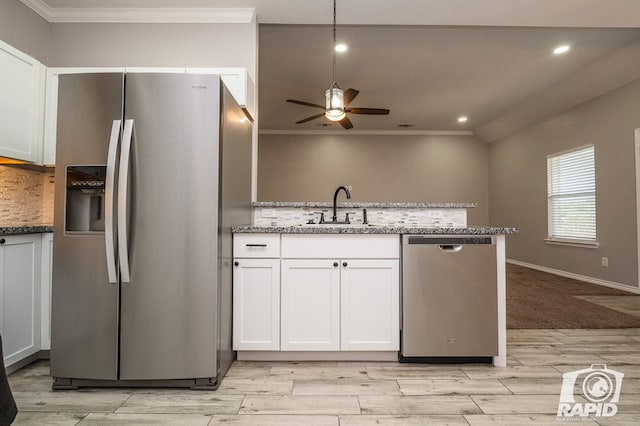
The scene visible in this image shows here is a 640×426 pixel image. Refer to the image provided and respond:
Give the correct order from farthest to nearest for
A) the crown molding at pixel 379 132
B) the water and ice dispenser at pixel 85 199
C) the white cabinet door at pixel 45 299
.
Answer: the crown molding at pixel 379 132 < the white cabinet door at pixel 45 299 < the water and ice dispenser at pixel 85 199

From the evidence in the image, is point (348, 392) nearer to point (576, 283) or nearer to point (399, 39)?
point (399, 39)

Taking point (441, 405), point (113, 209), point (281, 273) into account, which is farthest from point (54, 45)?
point (441, 405)

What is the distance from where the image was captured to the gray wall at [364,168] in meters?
8.07

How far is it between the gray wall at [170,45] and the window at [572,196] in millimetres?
5127

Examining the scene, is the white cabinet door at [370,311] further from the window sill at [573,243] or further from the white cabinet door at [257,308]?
the window sill at [573,243]

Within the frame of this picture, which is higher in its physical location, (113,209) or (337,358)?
(113,209)

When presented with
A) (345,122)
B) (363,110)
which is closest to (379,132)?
(345,122)

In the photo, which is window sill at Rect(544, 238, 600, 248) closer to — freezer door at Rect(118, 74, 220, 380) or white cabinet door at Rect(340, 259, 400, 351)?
white cabinet door at Rect(340, 259, 400, 351)

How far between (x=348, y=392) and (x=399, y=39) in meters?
3.57

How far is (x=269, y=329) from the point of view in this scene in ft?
7.36

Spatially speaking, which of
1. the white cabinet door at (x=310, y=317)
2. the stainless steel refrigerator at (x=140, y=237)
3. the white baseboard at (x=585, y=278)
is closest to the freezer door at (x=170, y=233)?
the stainless steel refrigerator at (x=140, y=237)

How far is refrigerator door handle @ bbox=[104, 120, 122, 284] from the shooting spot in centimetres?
182

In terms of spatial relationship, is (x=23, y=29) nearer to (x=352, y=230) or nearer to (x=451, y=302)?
(x=352, y=230)

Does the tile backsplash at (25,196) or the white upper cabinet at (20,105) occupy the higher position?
the white upper cabinet at (20,105)
